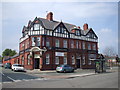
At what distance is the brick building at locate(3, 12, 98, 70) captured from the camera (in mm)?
32375

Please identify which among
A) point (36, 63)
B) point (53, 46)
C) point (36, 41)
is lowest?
point (36, 63)

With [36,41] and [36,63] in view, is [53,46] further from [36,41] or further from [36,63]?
[36,63]

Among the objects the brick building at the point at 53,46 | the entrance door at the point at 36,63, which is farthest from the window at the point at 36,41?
the entrance door at the point at 36,63

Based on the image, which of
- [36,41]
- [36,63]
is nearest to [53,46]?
[36,41]

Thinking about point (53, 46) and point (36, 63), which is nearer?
point (36, 63)

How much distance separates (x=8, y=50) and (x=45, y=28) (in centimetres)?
6647

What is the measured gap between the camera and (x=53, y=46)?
33.8 metres

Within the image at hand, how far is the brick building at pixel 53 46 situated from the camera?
106ft

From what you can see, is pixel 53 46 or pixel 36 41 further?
pixel 53 46

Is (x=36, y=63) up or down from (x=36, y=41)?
down

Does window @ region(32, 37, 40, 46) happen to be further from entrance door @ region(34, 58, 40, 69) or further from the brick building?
entrance door @ region(34, 58, 40, 69)

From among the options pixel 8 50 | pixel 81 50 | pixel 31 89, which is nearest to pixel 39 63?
pixel 81 50

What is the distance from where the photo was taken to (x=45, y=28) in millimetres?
32594

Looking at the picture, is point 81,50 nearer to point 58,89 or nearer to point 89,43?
point 89,43
